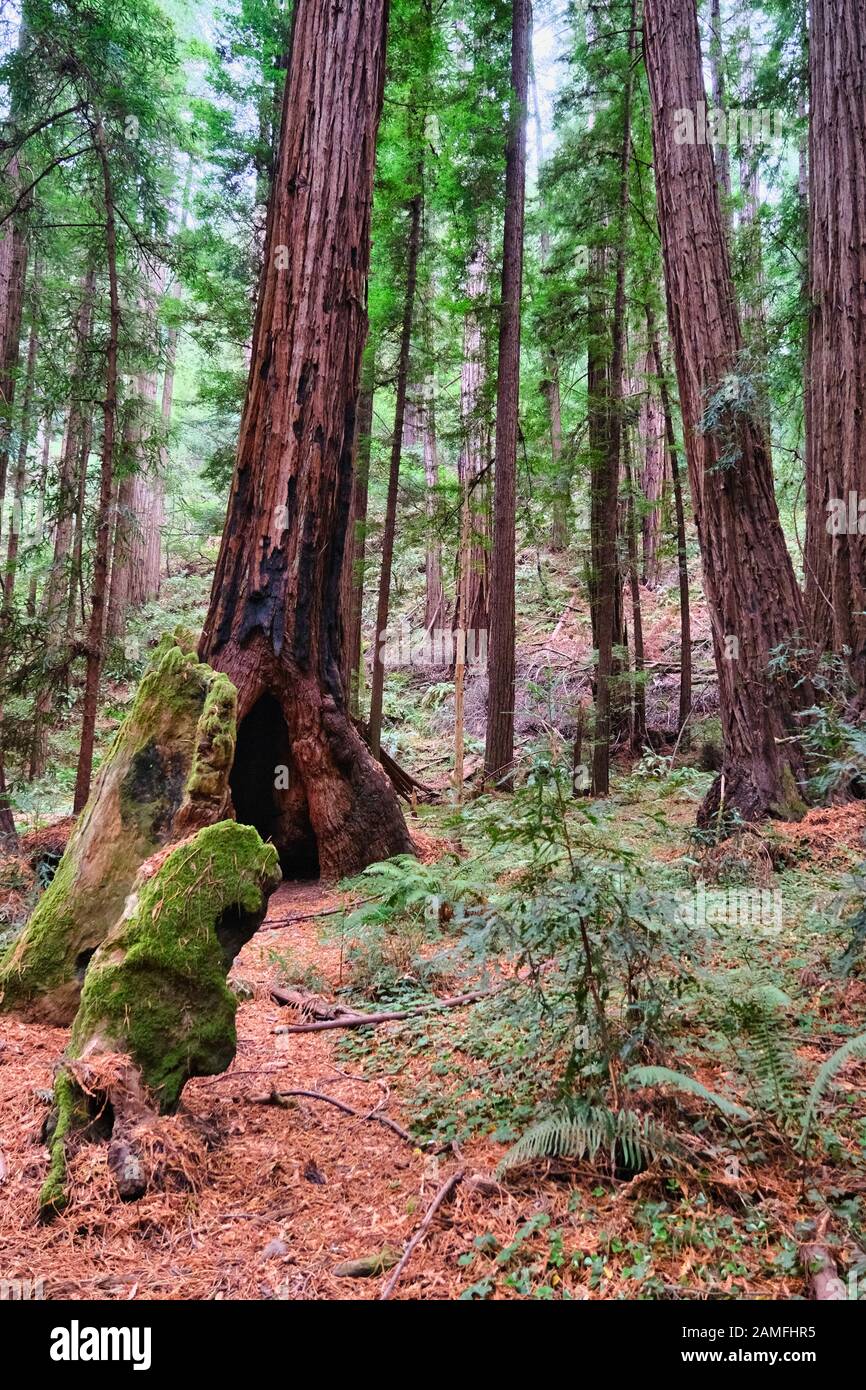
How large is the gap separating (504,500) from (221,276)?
612 centimetres

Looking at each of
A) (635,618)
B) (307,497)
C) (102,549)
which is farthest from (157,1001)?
(635,618)

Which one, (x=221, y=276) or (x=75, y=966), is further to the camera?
(x=221, y=276)

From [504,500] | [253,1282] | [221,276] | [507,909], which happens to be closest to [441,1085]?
[507,909]

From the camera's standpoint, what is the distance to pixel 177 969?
2.87 metres

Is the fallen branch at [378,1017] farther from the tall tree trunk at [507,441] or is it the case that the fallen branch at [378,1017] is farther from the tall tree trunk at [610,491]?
the tall tree trunk at [610,491]

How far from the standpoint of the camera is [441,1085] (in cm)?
318

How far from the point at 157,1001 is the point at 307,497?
4.94m

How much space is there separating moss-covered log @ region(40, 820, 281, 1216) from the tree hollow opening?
3617 millimetres

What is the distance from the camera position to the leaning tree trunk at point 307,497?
6738mm

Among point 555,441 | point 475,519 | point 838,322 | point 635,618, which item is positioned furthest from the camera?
point 555,441

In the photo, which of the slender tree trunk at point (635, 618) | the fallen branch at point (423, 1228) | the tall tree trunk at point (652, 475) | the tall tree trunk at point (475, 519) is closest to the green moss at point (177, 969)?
the fallen branch at point (423, 1228)

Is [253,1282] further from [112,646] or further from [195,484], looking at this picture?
[195,484]

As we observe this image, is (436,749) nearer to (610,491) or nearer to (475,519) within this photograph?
(475,519)

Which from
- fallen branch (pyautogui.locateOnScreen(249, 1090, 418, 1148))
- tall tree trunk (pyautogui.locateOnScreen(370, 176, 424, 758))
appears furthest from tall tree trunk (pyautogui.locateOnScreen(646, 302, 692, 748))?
fallen branch (pyautogui.locateOnScreen(249, 1090, 418, 1148))
